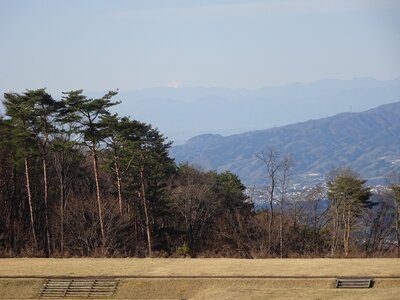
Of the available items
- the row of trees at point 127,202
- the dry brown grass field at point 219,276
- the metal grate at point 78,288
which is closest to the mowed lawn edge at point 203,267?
the dry brown grass field at point 219,276

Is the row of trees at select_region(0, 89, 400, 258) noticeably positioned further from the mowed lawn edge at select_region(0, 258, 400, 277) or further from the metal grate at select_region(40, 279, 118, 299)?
the metal grate at select_region(40, 279, 118, 299)

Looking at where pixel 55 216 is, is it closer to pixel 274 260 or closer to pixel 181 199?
pixel 181 199

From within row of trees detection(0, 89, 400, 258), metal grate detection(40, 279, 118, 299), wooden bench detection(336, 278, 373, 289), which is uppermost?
row of trees detection(0, 89, 400, 258)

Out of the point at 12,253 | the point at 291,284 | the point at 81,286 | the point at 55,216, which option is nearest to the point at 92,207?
the point at 55,216

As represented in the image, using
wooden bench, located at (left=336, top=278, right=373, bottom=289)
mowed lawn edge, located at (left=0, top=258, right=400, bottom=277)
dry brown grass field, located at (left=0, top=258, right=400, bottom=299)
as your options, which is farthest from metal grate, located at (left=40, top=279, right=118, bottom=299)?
wooden bench, located at (left=336, top=278, right=373, bottom=289)

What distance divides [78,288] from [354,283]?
1037cm

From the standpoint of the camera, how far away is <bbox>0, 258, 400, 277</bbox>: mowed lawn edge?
81.8 ft

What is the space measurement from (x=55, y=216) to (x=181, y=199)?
910 cm

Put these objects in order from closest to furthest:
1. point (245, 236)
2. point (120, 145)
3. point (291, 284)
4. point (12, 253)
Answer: point (291, 284), point (12, 253), point (120, 145), point (245, 236)

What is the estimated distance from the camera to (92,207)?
3900 cm

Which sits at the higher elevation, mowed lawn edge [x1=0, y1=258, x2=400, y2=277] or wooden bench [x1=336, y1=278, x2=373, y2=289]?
mowed lawn edge [x1=0, y1=258, x2=400, y2=277]

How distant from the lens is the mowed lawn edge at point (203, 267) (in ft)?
81.8

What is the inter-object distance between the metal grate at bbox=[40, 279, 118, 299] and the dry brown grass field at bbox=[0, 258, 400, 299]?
0.35 metres

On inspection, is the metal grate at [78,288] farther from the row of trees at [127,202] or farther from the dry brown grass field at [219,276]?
the row of trees at [127,202]
